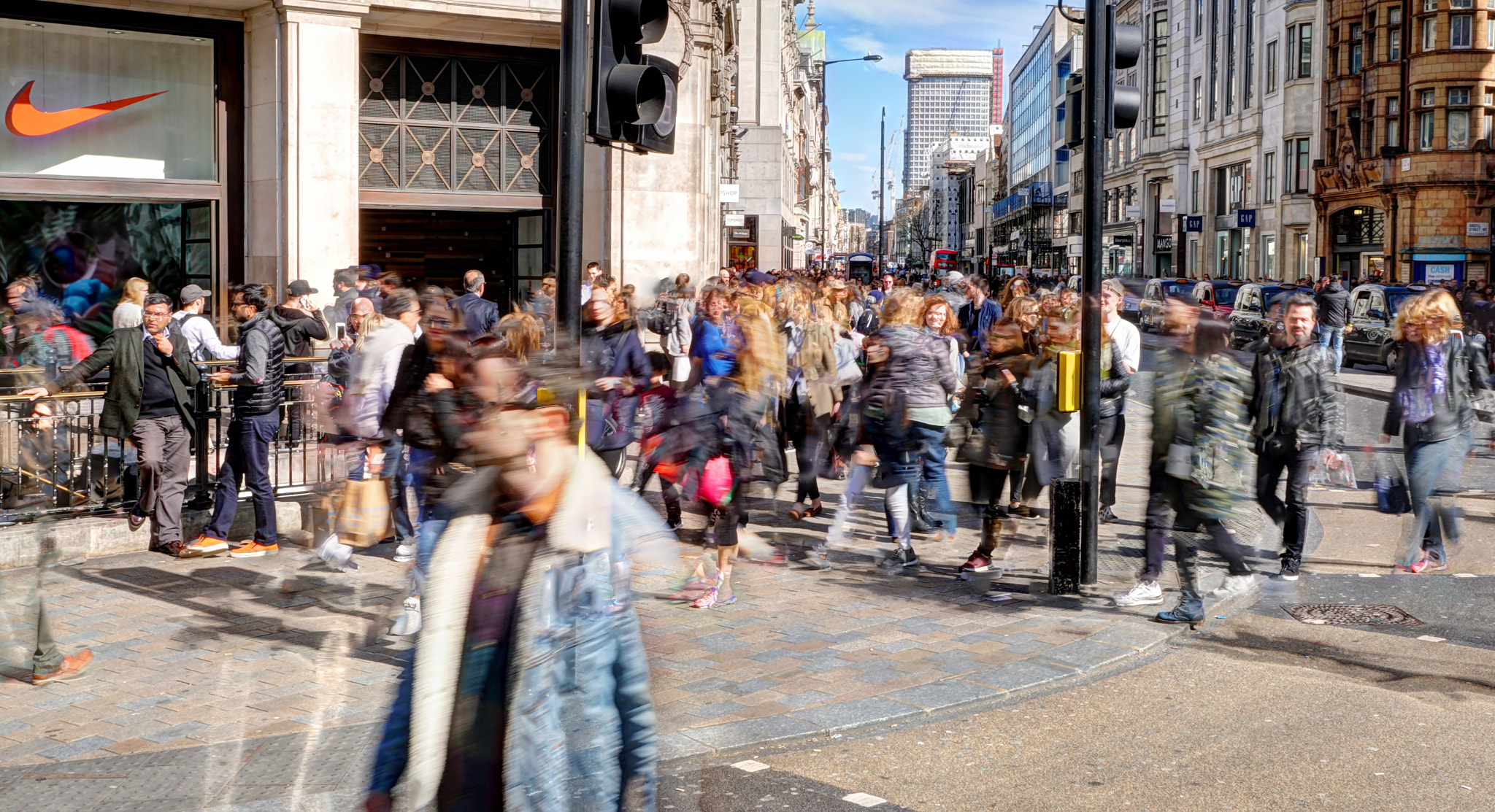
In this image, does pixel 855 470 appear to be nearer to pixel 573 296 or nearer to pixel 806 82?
pixel 573 296

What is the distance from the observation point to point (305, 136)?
15.7 metres

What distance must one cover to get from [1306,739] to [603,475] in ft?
11.3

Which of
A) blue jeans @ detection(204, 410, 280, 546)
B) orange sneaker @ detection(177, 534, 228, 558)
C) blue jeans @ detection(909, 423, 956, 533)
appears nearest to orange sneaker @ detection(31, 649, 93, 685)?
orange sneaker @ detection(177, 534, 228, 558)

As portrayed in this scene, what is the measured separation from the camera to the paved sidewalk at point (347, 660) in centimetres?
515

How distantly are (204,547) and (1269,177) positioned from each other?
52.9 m

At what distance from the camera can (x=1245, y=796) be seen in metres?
4.89

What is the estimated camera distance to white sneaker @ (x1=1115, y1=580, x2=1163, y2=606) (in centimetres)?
767

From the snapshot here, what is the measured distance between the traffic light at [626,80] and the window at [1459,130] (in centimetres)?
4228

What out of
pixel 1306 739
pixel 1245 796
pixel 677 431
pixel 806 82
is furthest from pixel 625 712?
pixel 806 82

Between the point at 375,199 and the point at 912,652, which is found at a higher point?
the point at 375,199

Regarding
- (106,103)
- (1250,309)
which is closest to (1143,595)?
(106,103)

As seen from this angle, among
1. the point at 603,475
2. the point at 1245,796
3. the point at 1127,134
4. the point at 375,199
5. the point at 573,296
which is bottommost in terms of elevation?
the point at 1245,796

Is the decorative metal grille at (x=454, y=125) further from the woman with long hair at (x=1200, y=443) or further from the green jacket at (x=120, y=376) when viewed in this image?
the woman with long hair at (x=1200, y=443)

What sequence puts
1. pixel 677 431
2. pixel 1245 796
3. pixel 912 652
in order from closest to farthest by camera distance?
pixel 1245 796, pixel 912 652, pixel 677 431
